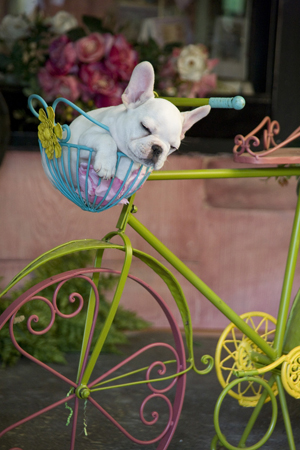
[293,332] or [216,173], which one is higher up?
[216,173]

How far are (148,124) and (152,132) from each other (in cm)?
1

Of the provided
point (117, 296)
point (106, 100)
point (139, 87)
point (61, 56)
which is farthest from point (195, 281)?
point (61, 56)

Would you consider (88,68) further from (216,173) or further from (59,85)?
(216,173)

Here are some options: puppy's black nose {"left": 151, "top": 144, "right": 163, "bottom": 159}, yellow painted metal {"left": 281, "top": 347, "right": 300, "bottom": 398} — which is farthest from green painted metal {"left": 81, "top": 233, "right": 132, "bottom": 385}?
yellow painted metal {"left": 281, "top": 347, "right": 300, "bottom": 398}

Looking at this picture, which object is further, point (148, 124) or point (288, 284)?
point (288, 284)

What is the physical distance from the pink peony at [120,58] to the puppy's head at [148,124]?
1041 millimetres

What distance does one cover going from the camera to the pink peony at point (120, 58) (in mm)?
1773

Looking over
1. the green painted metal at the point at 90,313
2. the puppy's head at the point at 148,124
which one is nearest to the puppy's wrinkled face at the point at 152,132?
the puppy's head at the point at 148,124

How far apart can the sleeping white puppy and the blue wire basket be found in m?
0.01

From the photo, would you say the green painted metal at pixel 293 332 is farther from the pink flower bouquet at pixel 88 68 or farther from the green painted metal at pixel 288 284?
the pink flower bouquet at pixel 88 68

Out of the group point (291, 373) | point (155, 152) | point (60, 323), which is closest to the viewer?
point (155, 152)

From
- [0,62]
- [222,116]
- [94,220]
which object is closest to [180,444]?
[94,220]

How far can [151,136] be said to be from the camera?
2.48 feet

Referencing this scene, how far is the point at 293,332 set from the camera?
3.53 feet
